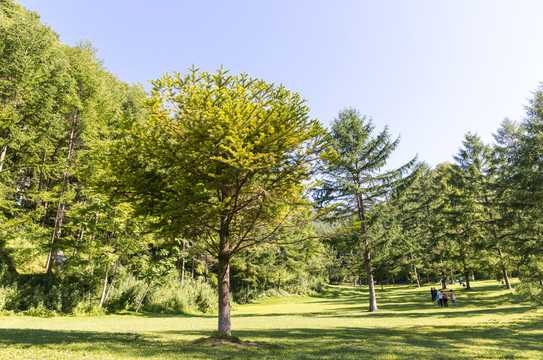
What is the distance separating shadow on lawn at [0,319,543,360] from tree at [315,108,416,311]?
11268mm

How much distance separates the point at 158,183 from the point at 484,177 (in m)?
37.4

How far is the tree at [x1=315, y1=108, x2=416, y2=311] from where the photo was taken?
74.5 ft

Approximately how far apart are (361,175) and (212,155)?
1817 centimetres

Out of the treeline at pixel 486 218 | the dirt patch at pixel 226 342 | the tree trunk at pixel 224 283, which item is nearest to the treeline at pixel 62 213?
the tree trunk at pixel 224 283

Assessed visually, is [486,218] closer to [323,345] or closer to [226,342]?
[323,345]

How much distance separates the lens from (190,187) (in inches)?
335

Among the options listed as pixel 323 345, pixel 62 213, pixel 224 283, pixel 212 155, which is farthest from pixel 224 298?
pixel 62 213

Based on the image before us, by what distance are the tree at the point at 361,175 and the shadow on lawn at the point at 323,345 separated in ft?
37.0

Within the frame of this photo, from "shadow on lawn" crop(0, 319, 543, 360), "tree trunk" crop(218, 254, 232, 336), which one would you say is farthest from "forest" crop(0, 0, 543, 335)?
"shadow on lawn" crop(0, 319, 543, 360)

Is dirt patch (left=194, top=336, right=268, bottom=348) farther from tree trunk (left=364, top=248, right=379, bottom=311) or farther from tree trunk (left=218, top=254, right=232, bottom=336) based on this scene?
tree trunk (left=364, top=248, right=379, bottom=311)

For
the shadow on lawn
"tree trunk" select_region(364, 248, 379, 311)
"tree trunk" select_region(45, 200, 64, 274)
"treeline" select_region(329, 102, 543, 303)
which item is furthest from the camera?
"tree trunk" select_region(364, 248, 379, 311)

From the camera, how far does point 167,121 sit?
909 cm

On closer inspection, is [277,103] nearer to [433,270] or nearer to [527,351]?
[527,351]

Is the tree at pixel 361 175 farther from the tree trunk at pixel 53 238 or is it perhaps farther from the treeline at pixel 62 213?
the tree trunk at pixel 53 238
